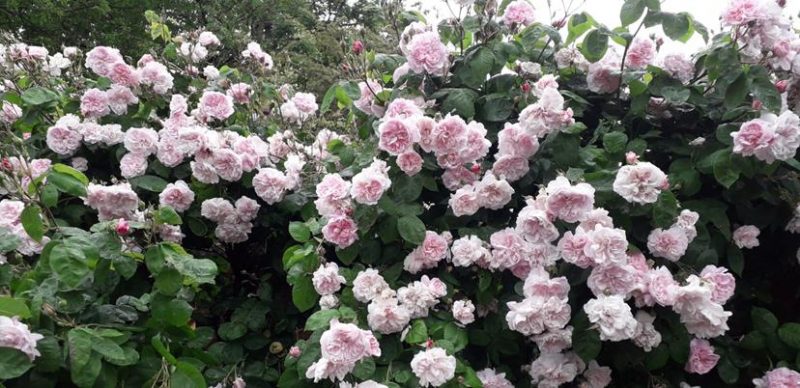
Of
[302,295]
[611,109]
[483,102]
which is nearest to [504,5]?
[483,102]

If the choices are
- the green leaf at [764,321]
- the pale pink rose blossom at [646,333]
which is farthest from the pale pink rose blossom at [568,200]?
the green leaf at [764,321]

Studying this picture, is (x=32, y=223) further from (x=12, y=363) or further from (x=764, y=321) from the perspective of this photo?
(x=764, y=321)

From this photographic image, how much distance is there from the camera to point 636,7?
1.85 metres

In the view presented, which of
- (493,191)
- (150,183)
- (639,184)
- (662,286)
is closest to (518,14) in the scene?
(493,191)

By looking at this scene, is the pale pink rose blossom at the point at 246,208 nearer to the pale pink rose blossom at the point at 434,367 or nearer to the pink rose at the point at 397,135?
the pink rose at the point at 397,135

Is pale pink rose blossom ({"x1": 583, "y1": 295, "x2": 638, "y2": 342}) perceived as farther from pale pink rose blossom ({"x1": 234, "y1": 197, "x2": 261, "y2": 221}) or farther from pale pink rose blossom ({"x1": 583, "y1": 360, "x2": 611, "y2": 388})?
pale pink rose blossom ({"x1": 234, "y1": 197, "x2": 261, "y2": 221})

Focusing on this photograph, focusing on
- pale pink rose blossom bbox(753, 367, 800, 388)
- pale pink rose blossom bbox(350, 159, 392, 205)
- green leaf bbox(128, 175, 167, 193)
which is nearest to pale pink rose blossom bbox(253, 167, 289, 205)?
green leaf bbox(128, 175, 167, 193)

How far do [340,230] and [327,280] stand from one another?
144 mm

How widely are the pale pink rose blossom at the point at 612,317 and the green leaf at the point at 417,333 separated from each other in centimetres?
41

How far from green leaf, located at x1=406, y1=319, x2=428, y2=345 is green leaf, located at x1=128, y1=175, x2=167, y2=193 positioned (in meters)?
1.04

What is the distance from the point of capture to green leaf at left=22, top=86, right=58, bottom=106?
7.32ft

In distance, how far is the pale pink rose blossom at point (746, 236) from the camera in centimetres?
190

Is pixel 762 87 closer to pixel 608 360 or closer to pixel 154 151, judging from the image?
pixel 608 360

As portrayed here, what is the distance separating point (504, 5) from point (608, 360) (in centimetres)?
118
